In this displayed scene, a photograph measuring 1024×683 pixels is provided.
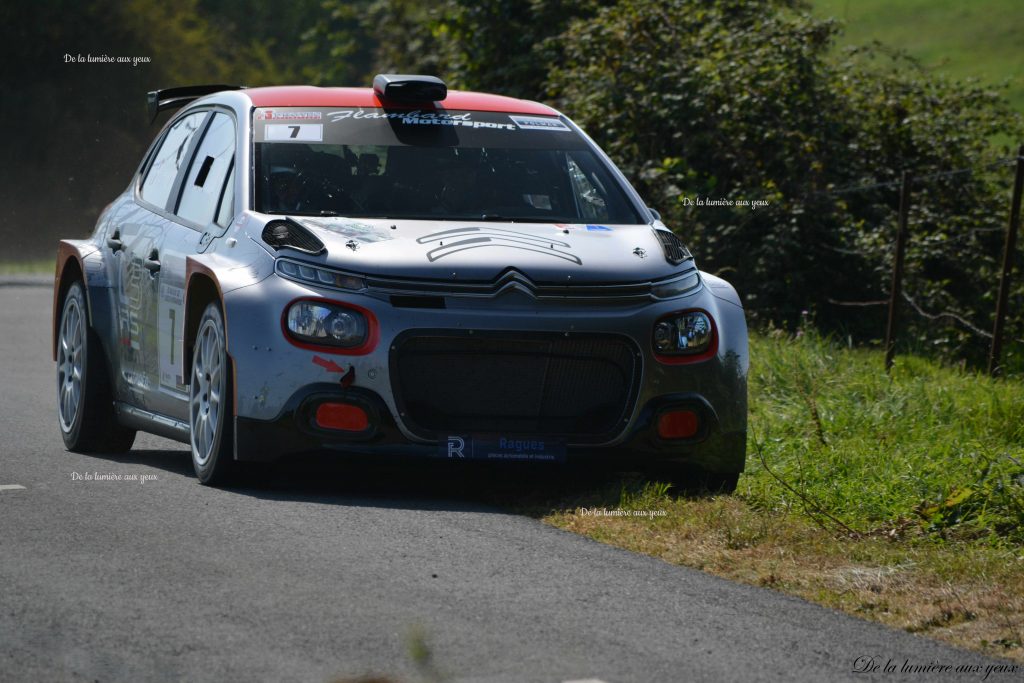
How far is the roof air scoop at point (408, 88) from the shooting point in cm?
823

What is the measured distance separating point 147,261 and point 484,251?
2060mm

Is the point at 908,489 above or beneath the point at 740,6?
beneath

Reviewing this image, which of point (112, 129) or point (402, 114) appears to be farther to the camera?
point (112, 129)

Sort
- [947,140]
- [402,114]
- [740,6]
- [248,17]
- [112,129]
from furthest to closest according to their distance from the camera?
[248,17] < [112,129] < [740,6] < [947,140] < [402,114]

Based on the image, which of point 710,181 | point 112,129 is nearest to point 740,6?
point 710,181

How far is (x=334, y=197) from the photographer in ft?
25.0

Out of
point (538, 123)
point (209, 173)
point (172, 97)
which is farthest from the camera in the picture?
point (172, 97)

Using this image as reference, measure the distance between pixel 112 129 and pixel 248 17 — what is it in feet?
105

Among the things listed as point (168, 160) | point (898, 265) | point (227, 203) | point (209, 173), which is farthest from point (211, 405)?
point (898, 265)

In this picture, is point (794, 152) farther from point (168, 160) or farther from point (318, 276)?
point (318, 276)

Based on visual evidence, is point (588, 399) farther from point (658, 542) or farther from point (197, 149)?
point (197, 149)

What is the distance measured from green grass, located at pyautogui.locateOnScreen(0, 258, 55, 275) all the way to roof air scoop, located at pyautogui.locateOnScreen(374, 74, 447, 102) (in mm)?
22553

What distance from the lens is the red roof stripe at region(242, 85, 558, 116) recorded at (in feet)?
26.8

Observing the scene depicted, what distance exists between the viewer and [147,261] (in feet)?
26.9
